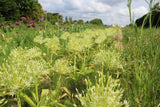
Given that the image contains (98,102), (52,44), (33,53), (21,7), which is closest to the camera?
(98,102)

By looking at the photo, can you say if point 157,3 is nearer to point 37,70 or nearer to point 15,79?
point 37,70

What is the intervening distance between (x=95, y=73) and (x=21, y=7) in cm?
1112

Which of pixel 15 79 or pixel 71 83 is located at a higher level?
pixel 15 79

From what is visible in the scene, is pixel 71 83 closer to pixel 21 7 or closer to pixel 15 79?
pixel 15 79

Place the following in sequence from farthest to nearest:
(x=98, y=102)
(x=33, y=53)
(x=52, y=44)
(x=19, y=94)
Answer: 1. (x=52, y=44)
2. (x=33, y=53)
3. (x=19, y=94)
4. (x=98, y=102)

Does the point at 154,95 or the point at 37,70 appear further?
the point at 154,95

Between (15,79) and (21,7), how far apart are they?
1135 cm

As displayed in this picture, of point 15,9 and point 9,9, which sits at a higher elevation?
point 15,9

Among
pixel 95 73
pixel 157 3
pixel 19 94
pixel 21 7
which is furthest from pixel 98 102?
pixel 21 7

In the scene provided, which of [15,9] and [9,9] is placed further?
[15,9]

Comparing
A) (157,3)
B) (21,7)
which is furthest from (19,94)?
(21,7)

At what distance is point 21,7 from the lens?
35.7 feet

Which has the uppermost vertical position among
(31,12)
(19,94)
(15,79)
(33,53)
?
→ (31,12)

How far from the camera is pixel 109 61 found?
2000 millimetres
